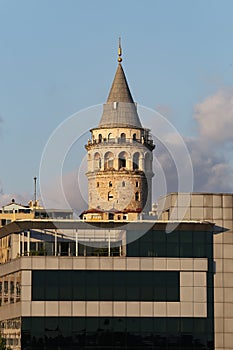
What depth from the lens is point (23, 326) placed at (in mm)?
121250

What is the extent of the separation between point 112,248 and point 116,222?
332 cm

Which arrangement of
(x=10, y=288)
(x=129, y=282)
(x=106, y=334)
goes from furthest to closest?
(x=10, y=288) → (x=129, y=282) → (x=106, y=334)

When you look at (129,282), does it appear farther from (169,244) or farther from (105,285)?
(169,244)

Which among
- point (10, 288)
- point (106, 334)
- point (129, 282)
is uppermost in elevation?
point (129, 282)

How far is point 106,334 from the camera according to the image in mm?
121250

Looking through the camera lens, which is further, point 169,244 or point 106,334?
point 169,244

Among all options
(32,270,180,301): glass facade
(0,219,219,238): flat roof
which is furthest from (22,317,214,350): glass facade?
(0,219,219,238): flat roof

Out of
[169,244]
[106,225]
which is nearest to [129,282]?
[169,244]

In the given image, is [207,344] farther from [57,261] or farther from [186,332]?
[57,261]

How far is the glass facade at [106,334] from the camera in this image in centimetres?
12081

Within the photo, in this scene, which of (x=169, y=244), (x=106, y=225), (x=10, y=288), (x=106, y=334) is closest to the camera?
(x=106, y=334)

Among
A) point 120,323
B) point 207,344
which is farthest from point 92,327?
point 207,344

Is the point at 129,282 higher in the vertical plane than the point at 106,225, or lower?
lower

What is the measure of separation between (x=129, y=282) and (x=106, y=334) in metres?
5.26
